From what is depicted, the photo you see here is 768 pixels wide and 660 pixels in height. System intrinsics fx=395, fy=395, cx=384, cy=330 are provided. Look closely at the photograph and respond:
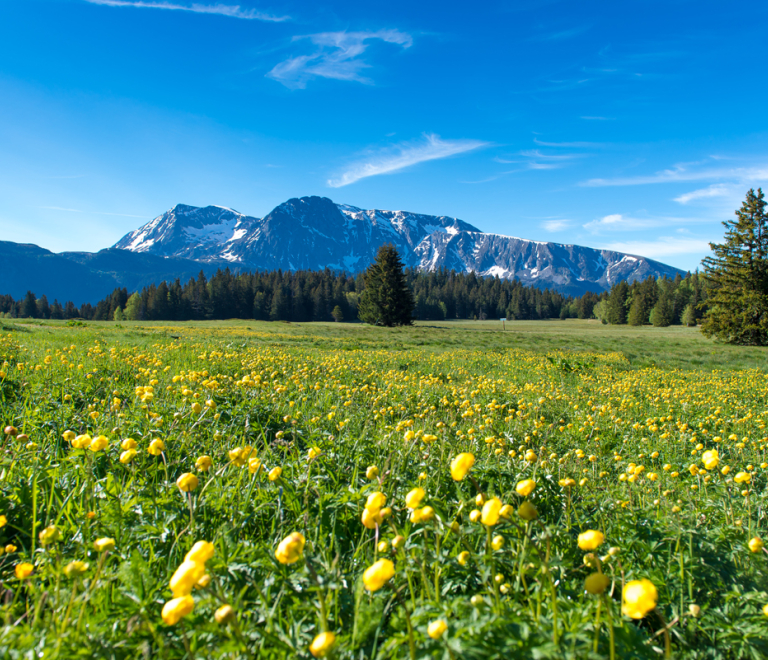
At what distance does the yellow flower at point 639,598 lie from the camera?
107 cm

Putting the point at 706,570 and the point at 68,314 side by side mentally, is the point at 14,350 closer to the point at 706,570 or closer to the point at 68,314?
the point at 706,570

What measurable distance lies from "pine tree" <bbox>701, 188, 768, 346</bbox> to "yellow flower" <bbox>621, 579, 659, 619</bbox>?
40.0 metres

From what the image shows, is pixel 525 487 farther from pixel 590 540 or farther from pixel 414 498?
pixel 414 498

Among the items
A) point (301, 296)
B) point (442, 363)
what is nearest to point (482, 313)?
point (301, 296)

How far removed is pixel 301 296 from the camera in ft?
319

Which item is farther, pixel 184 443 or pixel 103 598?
pixel 184 443

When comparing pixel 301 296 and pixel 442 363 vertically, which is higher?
pixel 301 296

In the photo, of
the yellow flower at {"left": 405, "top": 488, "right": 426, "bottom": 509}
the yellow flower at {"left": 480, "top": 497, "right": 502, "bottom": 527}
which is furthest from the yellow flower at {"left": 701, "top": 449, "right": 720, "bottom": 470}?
the yellow flower at {"left": 405, "top": 488, "right": 426, "bottom": 509}

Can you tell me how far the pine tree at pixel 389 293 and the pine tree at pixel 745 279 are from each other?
3133 centimetres

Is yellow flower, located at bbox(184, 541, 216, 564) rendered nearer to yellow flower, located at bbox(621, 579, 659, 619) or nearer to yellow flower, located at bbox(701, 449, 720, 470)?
yellow flower, located at bbox(621, 579, 659, 619)

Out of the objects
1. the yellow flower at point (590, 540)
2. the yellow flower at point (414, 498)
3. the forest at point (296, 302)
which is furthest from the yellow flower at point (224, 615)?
the forest at point (296, 302)

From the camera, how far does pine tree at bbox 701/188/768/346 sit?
102 feet

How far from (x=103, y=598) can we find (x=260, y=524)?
0.83 m

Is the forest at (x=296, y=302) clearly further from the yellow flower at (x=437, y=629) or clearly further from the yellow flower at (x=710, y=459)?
the yellow flower at (x=437, y=629)
